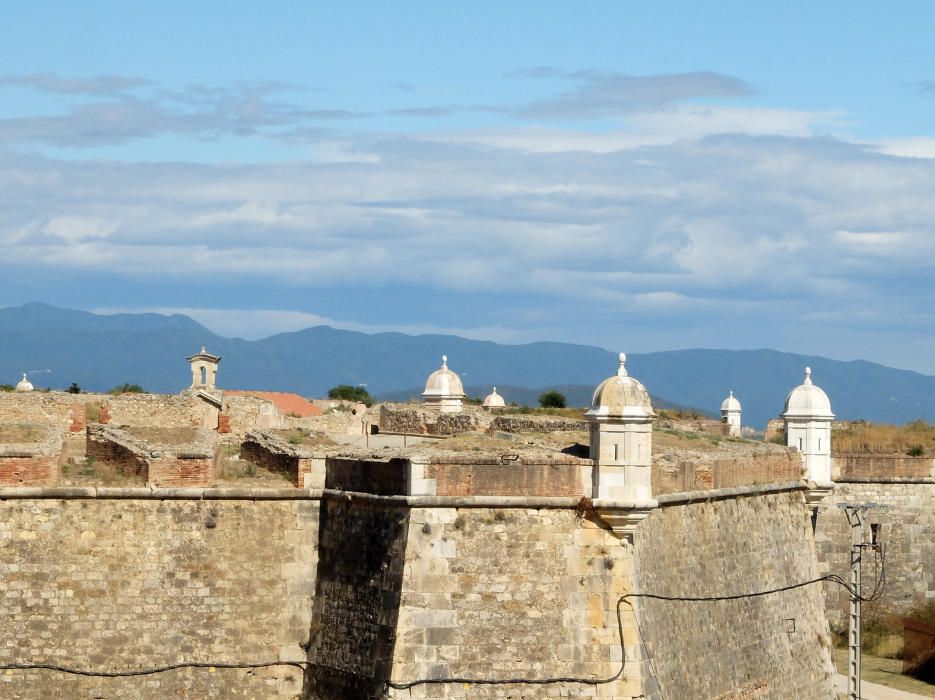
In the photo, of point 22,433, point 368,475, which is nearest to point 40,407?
point 22,433

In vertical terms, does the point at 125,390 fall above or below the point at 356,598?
above

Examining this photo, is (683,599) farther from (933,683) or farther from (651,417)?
(933,683)

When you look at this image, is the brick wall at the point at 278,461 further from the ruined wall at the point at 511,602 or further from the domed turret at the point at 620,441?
the domed turret at the point at 620,441

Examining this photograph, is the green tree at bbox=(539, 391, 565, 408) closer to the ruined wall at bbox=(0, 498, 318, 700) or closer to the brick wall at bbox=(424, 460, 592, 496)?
the ruined wall at bbox=(0, 498, 318, 700)

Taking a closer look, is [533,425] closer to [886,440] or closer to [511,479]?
[511,479]

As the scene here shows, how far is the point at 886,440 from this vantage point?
51719 mm

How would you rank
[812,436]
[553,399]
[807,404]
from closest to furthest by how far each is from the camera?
[812,436], [807,404], [553,399]

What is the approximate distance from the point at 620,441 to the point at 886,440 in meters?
28.4

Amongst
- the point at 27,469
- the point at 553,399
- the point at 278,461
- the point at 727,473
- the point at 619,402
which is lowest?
the point at 27,469

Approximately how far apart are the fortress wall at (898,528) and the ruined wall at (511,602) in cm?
2085

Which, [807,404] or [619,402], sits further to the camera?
[807,404]

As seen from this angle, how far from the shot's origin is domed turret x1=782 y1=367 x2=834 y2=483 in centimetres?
3572

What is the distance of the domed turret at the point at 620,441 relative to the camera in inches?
992

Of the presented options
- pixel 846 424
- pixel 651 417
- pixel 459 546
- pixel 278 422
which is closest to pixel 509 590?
pixel 459 546
